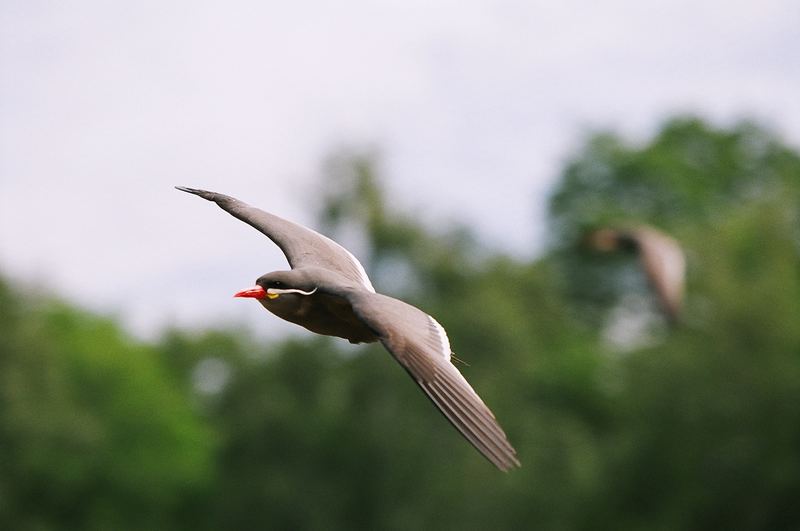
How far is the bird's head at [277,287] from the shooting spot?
13852mm

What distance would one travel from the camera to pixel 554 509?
4831cm

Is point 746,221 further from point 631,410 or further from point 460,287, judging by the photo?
point 460,287

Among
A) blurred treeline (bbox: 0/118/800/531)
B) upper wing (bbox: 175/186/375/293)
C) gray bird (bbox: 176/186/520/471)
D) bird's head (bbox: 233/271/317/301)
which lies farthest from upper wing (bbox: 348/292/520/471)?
blurred treeline (bbox: 0/118/800/531)

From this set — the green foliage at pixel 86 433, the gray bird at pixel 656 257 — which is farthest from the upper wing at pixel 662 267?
the green foliage at pixel 86 433

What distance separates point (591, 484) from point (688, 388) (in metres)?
3.58

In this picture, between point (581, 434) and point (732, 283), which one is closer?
point (732, 283)

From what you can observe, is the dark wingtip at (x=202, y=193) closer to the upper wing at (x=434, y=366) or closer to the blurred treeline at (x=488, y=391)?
the upper wing at (x=434, y=366)

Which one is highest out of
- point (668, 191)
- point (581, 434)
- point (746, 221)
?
point (668, 191)

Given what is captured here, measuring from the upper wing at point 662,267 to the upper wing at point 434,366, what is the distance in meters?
17.8

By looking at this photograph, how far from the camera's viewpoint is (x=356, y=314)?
13.0 m

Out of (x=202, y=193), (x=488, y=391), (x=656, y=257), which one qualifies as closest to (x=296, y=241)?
(x=202, y=193)

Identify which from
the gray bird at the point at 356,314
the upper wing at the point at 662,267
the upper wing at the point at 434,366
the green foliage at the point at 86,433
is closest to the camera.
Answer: the upper wing at the point at 434,366

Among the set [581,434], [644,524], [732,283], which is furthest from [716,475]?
[581,434]

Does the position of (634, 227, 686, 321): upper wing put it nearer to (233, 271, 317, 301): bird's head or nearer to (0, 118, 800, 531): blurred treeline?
(0, 118, 800, 531): blurred treeline
